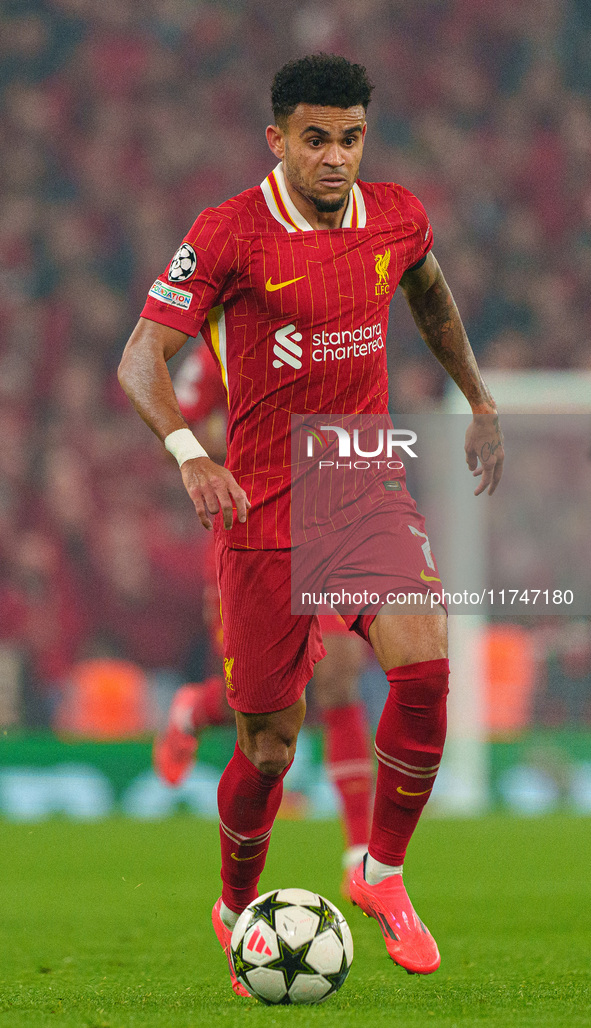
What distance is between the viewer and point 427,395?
11844 mm

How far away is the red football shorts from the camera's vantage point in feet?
11.2

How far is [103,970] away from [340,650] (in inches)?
59.1

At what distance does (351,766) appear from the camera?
191 inches

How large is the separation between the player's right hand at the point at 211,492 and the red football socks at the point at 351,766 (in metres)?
1.96

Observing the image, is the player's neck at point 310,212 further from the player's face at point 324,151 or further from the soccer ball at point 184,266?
the soccer ball at point 184,266

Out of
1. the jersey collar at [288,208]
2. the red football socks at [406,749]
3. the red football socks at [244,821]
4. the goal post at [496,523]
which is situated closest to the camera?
the red football socks at [406,749]

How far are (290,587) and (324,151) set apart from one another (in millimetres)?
1057

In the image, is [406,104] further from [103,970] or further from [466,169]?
[103,970]

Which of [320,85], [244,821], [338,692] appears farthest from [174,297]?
[338,692]

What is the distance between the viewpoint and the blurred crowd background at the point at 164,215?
1115 centimetres

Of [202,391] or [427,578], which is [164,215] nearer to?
[202,391]

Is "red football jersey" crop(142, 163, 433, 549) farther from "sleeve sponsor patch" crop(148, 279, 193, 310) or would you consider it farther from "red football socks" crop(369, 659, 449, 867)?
"red football socks" crop(369, 659, 449, 867)

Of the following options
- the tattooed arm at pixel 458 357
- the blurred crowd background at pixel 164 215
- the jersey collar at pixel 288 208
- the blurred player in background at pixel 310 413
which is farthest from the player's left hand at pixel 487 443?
the blurred crowd background at pixel 164 215

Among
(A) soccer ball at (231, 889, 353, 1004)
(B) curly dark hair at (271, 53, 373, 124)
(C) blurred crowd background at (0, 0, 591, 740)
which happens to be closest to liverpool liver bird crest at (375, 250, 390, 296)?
(B) curly dark hair at (271, 53, 373, 124)
